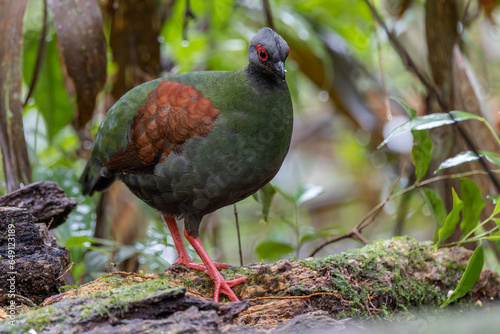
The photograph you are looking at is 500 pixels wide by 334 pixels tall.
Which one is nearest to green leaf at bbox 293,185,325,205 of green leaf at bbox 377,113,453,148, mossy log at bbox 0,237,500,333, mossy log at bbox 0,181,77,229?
mossy log at bbox 0,237,500,333

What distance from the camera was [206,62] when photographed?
5449 millimetres

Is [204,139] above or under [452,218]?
above

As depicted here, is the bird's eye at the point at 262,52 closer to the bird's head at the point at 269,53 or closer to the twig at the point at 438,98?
the bird's head at the point at 269,53

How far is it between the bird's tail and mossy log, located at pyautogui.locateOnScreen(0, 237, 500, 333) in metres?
0.93

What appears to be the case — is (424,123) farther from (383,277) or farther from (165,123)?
(165,123)

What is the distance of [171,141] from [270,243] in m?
1.40

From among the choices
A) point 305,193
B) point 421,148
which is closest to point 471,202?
point 421,148

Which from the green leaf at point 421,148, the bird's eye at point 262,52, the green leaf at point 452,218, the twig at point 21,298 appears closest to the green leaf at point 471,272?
the green leaf at point 452,218

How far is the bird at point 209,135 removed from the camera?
10.3 feet

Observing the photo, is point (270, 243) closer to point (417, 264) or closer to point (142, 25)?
point (417, 264)

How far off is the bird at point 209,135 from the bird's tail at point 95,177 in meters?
0.35

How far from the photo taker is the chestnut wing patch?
3.24 meters

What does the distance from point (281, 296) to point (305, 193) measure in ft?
4.50

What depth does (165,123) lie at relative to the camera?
330 cm
